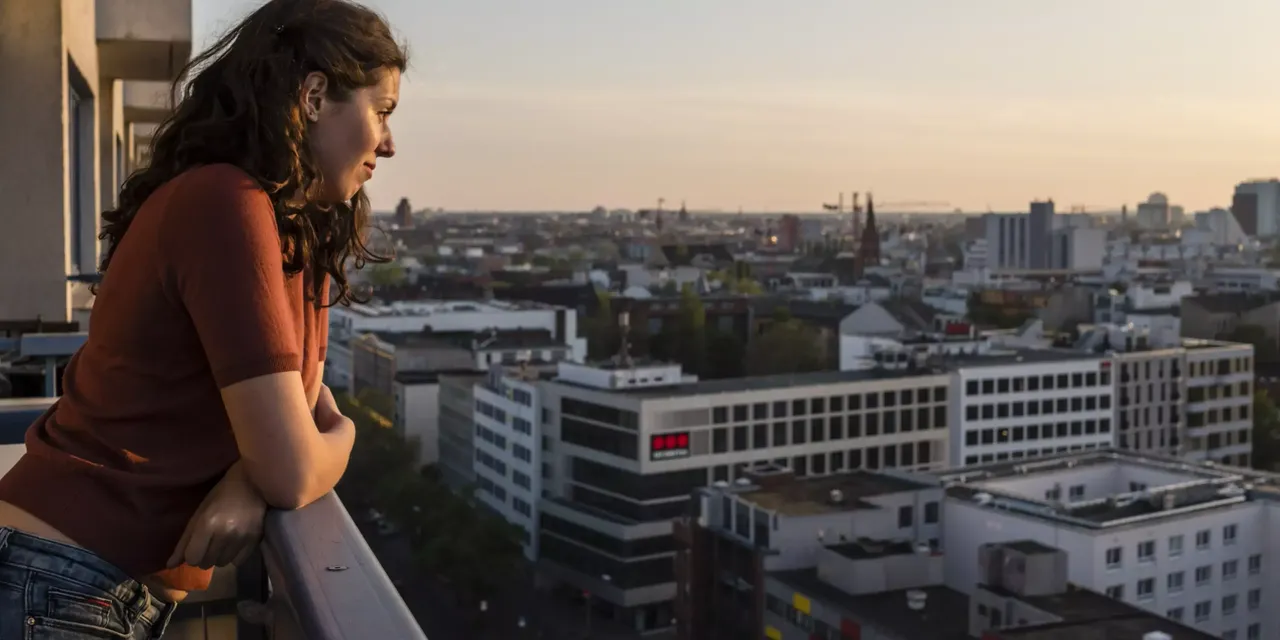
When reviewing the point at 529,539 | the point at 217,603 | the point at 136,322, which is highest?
the point at 136,322

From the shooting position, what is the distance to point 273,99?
0.75m

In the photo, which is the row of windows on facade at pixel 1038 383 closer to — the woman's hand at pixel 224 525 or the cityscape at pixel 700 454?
the cityscape at pixel 700 454

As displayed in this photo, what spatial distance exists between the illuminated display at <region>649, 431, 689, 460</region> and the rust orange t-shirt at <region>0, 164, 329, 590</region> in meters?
13.3

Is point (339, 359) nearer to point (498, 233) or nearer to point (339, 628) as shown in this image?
point (339, 628)

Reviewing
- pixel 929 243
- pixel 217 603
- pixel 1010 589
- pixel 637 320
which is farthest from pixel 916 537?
pixel 929 243

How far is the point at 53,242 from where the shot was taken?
295 cm

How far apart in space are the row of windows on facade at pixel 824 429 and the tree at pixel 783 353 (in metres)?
6.32

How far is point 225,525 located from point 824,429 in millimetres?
15294

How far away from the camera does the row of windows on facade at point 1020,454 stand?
16.9 metres

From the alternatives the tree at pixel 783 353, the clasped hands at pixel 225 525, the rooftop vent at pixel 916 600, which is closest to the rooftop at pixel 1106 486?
the rooftop vent at pixel 916 600

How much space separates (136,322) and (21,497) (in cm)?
9

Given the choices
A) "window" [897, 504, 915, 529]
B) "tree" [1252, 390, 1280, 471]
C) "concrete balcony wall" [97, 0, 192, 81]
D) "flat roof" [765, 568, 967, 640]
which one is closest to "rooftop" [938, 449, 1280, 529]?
"window" [897, 504, 915, 529]

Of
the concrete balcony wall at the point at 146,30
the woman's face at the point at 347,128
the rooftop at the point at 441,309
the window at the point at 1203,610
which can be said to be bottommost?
the window at the point at 1203,610

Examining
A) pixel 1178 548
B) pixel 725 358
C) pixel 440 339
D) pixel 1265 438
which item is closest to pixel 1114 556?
pixel 1178 548
